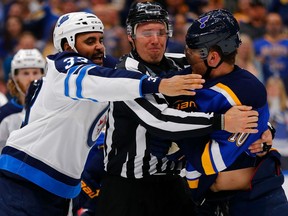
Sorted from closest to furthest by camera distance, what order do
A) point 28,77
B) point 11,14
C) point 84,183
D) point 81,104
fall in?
point 81,104, point 84,183, point 28,77, point 11,14

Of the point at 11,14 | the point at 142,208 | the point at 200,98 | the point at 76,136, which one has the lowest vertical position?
the point at 11,14

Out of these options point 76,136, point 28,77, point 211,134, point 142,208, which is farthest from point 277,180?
point 28,77

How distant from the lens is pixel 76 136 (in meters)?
3.77

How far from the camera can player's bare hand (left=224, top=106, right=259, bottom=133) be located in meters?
3.28

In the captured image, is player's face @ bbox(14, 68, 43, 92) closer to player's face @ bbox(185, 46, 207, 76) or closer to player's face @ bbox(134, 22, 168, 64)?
player's face @ bbox(134, 22, 168, 64)

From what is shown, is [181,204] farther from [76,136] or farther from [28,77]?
[28,77]

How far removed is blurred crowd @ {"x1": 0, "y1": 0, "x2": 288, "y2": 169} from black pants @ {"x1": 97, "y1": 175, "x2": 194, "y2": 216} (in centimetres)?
404

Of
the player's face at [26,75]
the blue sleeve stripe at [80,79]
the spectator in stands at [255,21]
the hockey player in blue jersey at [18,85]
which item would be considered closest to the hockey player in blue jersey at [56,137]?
the blue sleeve stripe at [80,79]

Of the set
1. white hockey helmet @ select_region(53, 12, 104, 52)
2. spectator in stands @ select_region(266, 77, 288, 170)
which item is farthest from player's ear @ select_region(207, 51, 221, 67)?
spectator in stands @ select_region(266, 77, 288, 170)

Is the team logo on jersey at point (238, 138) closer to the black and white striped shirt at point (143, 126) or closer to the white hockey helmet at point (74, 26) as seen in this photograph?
the black and white striped shirt at point (143, 126)

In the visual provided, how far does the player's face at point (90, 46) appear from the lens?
3.78 meters

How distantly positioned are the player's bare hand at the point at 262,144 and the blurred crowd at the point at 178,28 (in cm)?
422

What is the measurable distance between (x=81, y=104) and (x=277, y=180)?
983 mm

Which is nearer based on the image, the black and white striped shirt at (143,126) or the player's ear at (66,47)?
the black and white striped shirt at (143,126)
